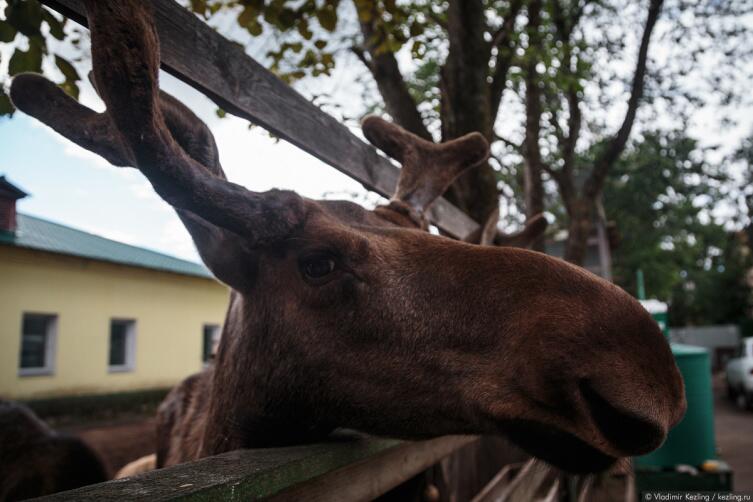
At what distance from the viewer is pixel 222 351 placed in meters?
2.37

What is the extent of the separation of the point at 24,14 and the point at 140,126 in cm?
86

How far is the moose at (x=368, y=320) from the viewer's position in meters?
1.39

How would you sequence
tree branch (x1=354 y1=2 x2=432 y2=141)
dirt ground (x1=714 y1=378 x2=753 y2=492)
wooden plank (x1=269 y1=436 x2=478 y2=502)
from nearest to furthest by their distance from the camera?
wooden plank (x1=269 y1=436 x2=478 y2=502) < tree branch (x1=354 y1=2 x2=432 y2=141) < dirt ground (x1=714 y1=378 x2=753 y2=492)

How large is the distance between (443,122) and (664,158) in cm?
1800

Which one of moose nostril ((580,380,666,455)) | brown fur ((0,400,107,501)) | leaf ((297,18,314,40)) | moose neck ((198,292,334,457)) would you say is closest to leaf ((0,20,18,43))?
moose neck ((198,292,334,457))

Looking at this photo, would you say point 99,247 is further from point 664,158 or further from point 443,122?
point 664,158

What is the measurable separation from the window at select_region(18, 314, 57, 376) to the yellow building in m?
0.02

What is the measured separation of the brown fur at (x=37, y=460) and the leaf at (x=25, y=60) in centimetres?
229

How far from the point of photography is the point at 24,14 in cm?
197

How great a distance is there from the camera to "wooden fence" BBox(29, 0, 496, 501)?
4.17 feet

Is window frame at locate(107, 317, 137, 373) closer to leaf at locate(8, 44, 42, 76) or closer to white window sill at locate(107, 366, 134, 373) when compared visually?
white window sill at locate(107, 366, 134, 373)

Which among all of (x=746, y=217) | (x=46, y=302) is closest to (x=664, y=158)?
(x=746, y=217)

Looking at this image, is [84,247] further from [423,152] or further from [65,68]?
[65,68]

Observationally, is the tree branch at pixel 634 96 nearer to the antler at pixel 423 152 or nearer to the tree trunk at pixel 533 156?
the tree trunk at pixel 533 156
